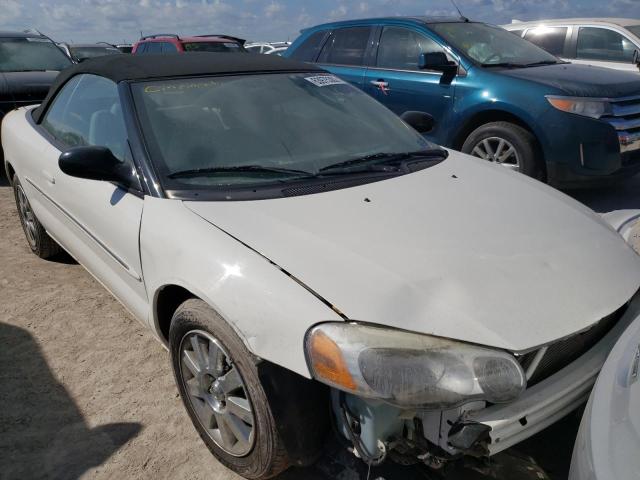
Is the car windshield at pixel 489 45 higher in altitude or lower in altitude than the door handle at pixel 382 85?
higher

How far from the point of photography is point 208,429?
2186mm

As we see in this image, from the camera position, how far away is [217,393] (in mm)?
2070

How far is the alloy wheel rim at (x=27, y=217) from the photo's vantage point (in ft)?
13.1

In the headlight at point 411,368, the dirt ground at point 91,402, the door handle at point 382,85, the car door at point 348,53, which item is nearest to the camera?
the headlight at point 411,368

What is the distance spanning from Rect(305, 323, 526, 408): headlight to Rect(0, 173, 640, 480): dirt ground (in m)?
0.63

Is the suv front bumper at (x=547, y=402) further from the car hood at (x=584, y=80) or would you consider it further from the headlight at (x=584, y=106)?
the car hood at (x=584, y=80)

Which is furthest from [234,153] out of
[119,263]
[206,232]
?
[119,263]

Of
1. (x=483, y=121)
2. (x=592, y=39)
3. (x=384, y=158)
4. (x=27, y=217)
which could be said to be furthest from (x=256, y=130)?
(x=592, y=39)

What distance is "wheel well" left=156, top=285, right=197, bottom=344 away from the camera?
2.20m

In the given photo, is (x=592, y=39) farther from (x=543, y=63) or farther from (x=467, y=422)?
(x=467, y=422)

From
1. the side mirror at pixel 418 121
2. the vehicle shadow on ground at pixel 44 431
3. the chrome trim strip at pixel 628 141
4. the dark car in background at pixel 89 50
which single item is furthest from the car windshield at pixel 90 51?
the vehicle shadow on ground at pixel 44 431

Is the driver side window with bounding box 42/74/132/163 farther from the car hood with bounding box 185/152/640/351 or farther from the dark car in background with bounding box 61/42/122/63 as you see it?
the dark car in background with bounding box 61/42/122/63

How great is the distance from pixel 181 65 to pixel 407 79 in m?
3.24

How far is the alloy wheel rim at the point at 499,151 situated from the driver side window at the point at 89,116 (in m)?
3.45
